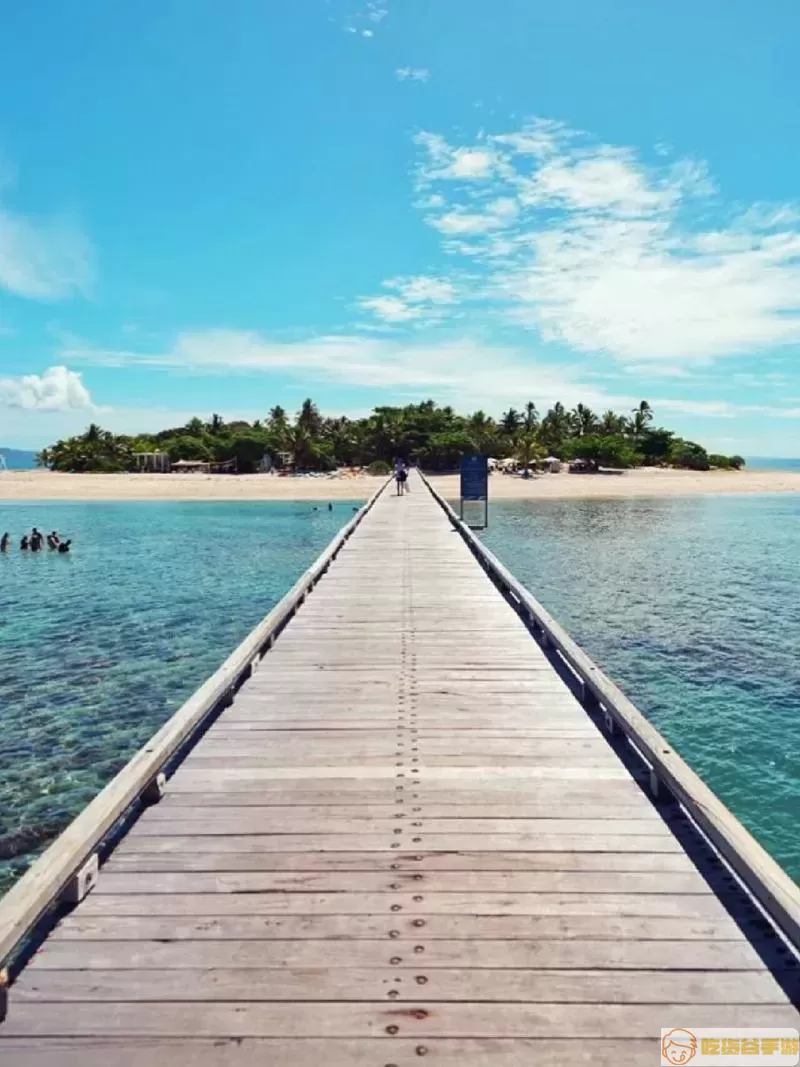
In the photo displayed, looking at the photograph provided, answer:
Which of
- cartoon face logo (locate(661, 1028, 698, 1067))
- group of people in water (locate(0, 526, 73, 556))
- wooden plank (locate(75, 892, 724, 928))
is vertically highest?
wooden plank (locate(75, 892, 724, 928))

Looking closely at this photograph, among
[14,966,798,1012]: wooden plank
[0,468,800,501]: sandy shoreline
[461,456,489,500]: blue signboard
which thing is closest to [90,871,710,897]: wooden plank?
[14,966,798,1012]: wooden plank

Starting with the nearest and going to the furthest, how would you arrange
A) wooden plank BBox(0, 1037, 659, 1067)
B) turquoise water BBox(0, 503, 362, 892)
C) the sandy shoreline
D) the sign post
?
wooden plank BBox(0, 1037, 659, 1067) < turquoise water BBox(0, 503, 362, 892) < the sign post < the sandy shoreline

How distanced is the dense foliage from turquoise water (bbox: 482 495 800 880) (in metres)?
47.9

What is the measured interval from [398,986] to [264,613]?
1547 cm

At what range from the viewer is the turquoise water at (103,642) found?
8.98 m

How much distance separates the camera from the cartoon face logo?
9.25 feet

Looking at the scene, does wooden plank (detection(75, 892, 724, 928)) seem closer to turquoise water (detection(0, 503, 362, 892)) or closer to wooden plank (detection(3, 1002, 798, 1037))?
wooden plank (detection(3, 1002, 798, 1037))

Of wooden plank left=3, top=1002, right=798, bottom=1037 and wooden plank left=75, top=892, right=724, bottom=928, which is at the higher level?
wooden plank left=75, top=892, right=724, bottom=928

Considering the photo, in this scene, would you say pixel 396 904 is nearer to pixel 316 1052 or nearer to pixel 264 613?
pixel 316 1052

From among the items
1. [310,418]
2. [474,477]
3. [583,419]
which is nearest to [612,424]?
[583,419]

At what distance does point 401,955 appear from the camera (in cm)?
332

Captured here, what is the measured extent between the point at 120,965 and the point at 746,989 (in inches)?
103

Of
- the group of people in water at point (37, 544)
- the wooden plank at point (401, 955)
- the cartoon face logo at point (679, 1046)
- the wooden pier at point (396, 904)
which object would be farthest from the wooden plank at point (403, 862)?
the group of people in water at point (37, 544)

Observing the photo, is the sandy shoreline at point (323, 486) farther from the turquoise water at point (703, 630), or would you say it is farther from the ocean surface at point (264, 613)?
the turquoise water at point (703, 630)
